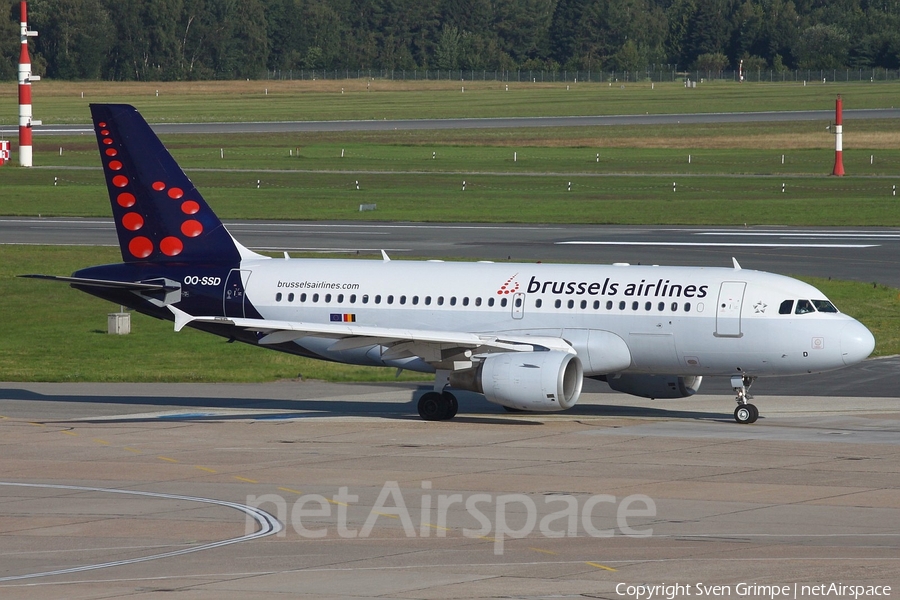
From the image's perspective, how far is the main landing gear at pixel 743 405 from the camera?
112 feet

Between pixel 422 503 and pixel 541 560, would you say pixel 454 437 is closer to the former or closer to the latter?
pixel 422 503

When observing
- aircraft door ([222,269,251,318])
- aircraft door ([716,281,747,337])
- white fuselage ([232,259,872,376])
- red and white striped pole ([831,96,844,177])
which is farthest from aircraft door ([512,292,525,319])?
red and white striped pole ([831,96,844,177])

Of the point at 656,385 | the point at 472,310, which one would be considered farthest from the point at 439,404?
the point at 656,385

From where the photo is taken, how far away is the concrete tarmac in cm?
1977

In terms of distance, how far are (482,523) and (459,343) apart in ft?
36.6

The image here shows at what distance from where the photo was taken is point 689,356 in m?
34.6

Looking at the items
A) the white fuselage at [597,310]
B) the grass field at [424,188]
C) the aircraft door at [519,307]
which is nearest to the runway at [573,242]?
the grass field at [424,188]

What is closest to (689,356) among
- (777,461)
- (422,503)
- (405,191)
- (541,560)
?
(777,461)

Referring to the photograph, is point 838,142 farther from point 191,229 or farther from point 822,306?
point 191,229

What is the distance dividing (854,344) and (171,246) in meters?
19.0

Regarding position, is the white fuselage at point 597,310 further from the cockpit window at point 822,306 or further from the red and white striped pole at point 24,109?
the red and white striped pole at point 24,109

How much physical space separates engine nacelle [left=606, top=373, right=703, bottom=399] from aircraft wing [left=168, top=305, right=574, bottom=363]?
2.45 meters

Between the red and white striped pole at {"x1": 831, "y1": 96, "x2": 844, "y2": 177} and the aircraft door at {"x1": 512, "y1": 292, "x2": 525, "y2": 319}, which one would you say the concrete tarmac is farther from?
the red and white striped pole at {"x1": 831, "y1": 96, "x2": 844, "y2": 177}

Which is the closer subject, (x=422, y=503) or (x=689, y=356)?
(x=422, y=503)
